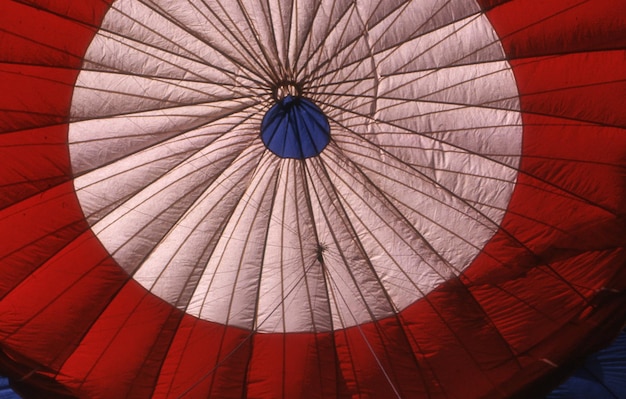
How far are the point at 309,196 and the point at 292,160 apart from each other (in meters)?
0.24

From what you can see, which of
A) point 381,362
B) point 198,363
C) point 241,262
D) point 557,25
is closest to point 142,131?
point 241,262

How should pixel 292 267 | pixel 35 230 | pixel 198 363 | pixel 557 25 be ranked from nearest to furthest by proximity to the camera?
pixel 557 25 → pixel 35 230 → pixel 292 267 → pixel 198 363

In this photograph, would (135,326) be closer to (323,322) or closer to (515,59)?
(323,322)

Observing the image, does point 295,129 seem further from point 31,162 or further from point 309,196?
point 31,162

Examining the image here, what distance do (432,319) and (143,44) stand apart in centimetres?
240

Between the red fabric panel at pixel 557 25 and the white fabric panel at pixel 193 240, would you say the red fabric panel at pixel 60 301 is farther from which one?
the red fabric panel at pixel 557 25

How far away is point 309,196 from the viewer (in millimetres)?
4469

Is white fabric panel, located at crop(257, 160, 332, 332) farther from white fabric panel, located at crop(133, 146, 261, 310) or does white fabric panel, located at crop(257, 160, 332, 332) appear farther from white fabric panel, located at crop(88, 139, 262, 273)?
white fabric panel, located at crop(88, 139, 262, 273)

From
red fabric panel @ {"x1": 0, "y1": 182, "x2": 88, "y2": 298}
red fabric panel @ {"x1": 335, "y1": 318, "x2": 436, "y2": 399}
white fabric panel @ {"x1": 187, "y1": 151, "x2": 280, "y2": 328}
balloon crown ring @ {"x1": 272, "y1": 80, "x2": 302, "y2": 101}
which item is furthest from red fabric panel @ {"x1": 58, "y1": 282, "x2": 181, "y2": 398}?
balloon crown ring @ {"x1": 272, "y1": 80, "x2": 302, "y2": 101}

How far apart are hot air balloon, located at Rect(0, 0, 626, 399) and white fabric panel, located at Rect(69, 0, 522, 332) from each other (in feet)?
0.04

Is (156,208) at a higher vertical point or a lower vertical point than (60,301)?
higher

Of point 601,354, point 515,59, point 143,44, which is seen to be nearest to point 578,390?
point 601,354

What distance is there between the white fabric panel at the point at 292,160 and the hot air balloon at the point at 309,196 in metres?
0.01

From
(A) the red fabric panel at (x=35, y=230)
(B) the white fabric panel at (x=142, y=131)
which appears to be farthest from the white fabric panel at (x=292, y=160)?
Answer: (A) the red fabric panel at (x=35, y=230)
